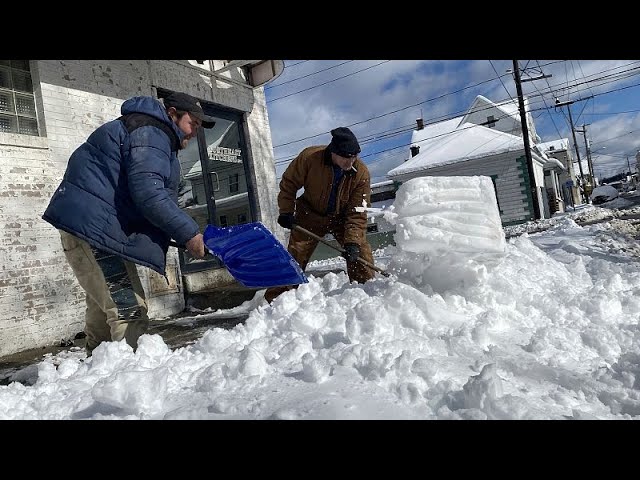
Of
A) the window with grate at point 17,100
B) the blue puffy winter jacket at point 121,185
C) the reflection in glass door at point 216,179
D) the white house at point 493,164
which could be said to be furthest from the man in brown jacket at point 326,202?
the white house at point 493,164

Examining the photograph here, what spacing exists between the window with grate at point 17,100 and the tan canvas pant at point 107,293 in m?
2.55

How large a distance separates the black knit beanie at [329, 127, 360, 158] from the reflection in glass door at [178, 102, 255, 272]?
3.23 metres

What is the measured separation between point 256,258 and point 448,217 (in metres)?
1.32

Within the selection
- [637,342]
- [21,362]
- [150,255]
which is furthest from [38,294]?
[637,342]

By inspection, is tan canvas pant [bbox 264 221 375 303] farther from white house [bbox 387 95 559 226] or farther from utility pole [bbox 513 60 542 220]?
white house [bbox 387 95 559 226]

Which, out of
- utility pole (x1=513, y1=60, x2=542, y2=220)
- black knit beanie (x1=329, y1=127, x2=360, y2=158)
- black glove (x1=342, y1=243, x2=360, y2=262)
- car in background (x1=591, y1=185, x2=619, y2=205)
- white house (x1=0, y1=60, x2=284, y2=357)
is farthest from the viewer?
car in background (x1=591, y1=185, x2=619, y2=205)

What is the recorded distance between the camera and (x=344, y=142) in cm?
367

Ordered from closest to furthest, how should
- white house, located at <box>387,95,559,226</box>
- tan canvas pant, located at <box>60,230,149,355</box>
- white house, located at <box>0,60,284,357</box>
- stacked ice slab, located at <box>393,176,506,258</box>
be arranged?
1. tan canvas pant, located at <box>60,230,149,355</box>
2. stacked ice slab, located at <box>393,176,506,258</box>
3. white house, located at <box>0,60,284,357</box>
4. white house, located at <box>387,95,559,226</box>

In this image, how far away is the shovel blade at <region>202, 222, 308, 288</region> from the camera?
2871 mm

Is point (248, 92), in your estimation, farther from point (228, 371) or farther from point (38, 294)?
point (228, 371)

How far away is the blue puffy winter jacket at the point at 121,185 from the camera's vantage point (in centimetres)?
247

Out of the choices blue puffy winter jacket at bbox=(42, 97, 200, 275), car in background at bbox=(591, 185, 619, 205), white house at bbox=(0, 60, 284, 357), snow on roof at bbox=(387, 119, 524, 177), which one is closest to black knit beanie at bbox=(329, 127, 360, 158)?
blue puffy winter jacket at bbox=(42, 97, 200, 275)

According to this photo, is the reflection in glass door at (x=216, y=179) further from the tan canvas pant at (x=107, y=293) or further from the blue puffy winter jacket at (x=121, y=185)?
the blue puffy winter jacket at (x=121, y=185)

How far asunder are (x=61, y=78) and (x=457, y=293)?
4.66 metres
